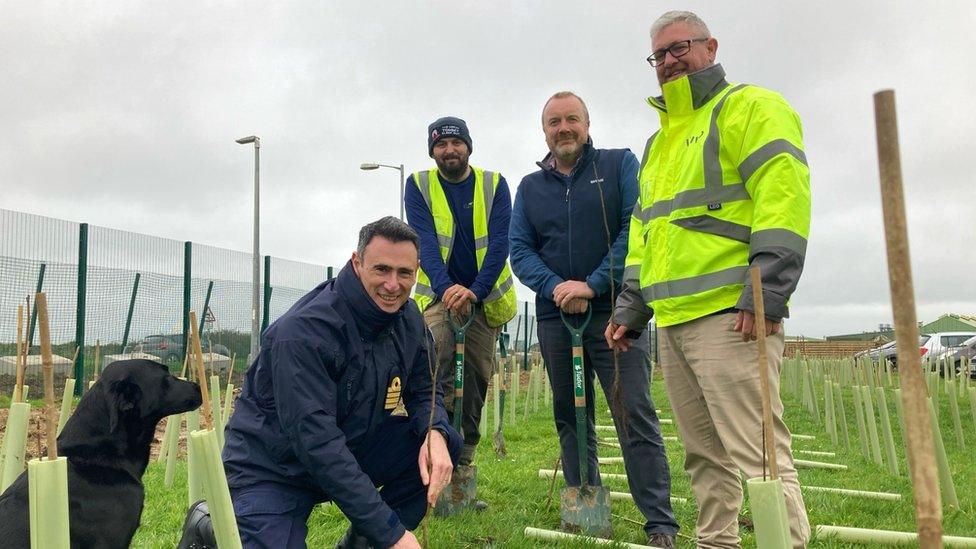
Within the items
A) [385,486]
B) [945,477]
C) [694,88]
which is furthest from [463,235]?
[945,477]

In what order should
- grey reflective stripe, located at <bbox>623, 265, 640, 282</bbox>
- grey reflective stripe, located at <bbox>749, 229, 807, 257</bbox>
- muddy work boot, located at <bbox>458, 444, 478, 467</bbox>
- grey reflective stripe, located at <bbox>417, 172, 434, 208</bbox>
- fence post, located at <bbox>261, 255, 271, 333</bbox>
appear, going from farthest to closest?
fence post, located at <bbox>261, 255, 271, 333</bbox>
grey reflective stripe, located at <bbox>417, 172, 434, 208</bbox>
muddy work boot, located at <bbox>458, 444, 478, 467</bbox>
grey reflective stripe, located at <bbox>623, 265, 640, 282</bbox>
grey reflective stripe, located at <bbox>749, 229, 807, 257</bbox>

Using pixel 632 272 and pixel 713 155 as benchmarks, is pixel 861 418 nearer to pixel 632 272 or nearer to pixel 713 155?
pixel 632 272

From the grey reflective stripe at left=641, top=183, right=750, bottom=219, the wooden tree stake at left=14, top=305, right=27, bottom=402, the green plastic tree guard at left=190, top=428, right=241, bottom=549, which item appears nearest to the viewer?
the green plastic tree guard at left=190, top=428, right=241, bottom=549


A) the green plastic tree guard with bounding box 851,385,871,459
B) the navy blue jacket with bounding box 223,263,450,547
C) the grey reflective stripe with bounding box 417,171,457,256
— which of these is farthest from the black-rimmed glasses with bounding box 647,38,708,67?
the green plastic tree guard with bounding box 851,385,871,459

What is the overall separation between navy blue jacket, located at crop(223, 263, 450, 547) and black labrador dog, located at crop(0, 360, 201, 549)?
443 mm

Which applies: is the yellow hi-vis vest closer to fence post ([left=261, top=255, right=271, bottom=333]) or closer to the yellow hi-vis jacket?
the yellow hi-vis jacket

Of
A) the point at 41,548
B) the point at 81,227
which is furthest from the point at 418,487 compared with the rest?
the point at 81,227

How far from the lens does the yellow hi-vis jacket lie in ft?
7.47

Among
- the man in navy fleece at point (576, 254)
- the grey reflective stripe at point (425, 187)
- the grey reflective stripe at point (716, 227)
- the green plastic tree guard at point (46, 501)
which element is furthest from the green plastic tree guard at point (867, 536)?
the green plastic tree guard at point (46, 501)

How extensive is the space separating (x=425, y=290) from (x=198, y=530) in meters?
2.13

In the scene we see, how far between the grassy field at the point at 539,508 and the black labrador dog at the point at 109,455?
0.65 m

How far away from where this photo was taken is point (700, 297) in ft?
8.27

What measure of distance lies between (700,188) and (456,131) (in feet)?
6.34

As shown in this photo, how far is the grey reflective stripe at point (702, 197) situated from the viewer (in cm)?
248
